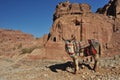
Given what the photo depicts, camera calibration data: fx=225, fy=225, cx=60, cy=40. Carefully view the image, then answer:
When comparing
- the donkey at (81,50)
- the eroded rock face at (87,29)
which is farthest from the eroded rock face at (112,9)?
the donkey at (81,50)

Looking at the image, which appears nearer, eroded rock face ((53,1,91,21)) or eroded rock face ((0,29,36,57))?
eroded rock face ((0,29,36,57))

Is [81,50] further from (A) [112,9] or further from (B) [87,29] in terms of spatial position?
(A) [112,9]

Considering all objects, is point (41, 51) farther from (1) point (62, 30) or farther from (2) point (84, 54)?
(2) point (84, 54)

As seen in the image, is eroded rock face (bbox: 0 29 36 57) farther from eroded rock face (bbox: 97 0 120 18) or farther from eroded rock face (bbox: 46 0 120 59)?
eroded rock face (bbox: 97 0 120 18)

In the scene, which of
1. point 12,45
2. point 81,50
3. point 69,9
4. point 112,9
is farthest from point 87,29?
point 81,50

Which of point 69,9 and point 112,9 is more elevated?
point 112,9

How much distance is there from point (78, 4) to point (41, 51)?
66.5ft

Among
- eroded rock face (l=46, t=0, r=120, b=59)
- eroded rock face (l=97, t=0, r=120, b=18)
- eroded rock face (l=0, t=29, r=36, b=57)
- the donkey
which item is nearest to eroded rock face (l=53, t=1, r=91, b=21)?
eroded rock face (l=46, t=0, r=120, b=59)

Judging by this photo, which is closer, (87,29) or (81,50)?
(81,50)

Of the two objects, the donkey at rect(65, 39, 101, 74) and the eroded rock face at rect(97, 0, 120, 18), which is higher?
the eroded rock face at rect(97, 0, 120, 18)

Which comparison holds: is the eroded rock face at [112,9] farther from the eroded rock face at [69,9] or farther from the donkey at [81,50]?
the donkey at [81,50]

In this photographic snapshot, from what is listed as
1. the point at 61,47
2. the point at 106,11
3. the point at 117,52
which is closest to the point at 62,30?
the point at 61,47

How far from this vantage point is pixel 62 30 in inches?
2168

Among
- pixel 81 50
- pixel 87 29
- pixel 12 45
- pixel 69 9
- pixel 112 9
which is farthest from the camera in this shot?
pixel 112 9
